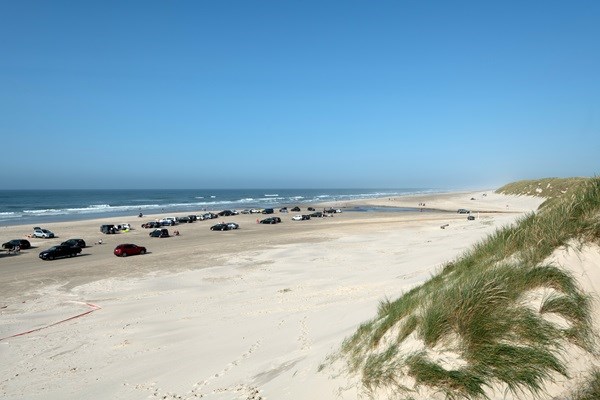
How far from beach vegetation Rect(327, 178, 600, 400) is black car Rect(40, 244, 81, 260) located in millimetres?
34881

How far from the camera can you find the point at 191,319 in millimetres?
14781

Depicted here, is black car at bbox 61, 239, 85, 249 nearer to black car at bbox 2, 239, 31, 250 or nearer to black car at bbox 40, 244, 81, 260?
black car at bbox 40, 244, 81, 260

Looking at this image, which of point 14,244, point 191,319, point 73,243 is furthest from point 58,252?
point 191,319

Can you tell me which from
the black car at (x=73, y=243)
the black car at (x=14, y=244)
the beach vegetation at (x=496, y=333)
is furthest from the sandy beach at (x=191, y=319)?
the black car at (x=14, y=244)

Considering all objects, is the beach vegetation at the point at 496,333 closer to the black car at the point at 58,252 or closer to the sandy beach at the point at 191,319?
the sandy beach at the point at 191,319

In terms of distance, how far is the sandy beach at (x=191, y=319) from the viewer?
330 inches

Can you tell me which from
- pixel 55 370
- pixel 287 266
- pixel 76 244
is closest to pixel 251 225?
pixel 76 244

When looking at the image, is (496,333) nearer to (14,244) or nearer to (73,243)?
(73,243)

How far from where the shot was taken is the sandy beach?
838 cm

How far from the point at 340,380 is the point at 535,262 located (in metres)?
3.56

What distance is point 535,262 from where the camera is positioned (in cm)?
624

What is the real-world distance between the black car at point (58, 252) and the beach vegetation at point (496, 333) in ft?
114

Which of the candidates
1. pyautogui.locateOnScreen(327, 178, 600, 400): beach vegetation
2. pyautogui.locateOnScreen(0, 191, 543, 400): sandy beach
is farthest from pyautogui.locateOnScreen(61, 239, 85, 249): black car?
pyautogui.locateOnScreen(327, 178, 600, 400): beach vegetation

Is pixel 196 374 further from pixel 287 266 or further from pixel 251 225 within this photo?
pixel 251 225
